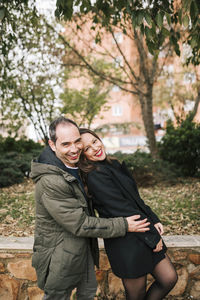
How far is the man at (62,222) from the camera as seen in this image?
195cm

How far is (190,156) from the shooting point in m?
7.39

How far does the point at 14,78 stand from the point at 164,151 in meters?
5.06

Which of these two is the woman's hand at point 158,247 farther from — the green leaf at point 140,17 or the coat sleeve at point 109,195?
the green leaf at point 140,17

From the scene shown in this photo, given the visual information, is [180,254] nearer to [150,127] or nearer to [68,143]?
[68,143]

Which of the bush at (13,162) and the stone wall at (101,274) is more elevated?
the bush at (13,162)

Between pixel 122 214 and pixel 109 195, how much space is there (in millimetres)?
169

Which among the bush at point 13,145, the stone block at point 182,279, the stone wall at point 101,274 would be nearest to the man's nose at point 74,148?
the stone wall at point 101,274

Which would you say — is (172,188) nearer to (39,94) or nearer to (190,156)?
(190,156)

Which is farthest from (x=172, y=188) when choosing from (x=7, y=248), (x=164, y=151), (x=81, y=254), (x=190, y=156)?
(x=81, y=254)

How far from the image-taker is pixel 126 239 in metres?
2.09

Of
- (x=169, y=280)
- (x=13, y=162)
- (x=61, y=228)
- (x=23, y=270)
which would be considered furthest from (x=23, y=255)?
(x=13, y=162)

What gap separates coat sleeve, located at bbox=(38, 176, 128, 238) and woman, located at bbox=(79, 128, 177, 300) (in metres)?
0.17

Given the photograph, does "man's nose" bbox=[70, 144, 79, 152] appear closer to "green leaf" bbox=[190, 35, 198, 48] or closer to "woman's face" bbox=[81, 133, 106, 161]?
"woman's face" bbox=[81, 133, 106, 161]

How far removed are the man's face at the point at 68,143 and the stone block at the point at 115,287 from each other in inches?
63.7
